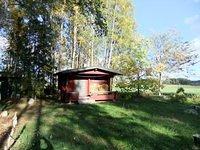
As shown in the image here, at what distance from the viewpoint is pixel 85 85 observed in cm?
4338

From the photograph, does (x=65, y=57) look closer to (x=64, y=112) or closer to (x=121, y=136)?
(x=64, y=112)

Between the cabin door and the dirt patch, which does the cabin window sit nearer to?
the cabin door

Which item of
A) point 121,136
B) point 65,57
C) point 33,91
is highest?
point 65,57

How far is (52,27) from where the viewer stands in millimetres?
48906

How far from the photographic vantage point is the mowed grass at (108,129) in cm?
2077

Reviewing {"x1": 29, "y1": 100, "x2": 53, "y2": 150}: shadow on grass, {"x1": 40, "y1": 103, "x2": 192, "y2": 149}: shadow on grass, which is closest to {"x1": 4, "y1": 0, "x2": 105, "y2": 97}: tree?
{"x1": 40, "y1": 103, "x2": 192, "y2": 149}: shadow on grass

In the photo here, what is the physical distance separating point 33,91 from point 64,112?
40.5ft

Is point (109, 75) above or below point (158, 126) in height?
above

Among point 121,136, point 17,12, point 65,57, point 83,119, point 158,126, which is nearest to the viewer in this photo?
point 121,136

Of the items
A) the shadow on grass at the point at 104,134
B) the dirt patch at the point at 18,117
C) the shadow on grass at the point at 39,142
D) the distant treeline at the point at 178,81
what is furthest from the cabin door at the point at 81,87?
the distant treeline at the point at 178,81

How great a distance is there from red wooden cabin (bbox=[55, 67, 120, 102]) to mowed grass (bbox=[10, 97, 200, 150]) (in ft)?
27.0

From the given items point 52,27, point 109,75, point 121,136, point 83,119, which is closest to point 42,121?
point 83,119

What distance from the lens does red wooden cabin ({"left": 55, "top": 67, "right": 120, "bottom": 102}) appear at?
4194cm

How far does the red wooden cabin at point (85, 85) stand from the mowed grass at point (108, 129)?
8.23 meters
